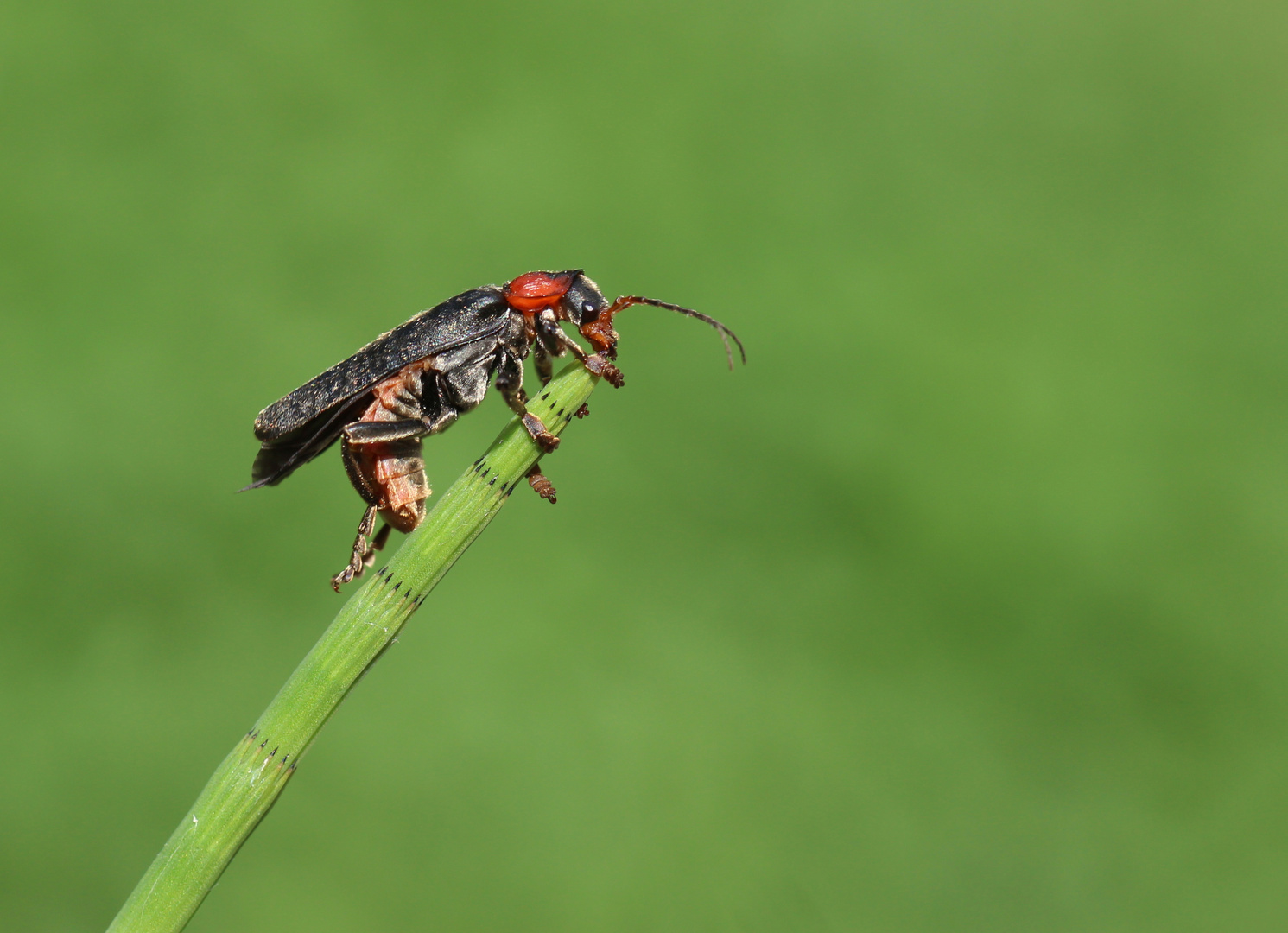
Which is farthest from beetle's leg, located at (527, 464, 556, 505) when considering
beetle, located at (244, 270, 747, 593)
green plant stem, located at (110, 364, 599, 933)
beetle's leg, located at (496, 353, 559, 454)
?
green plant stem, located at (110, 364, 599, 933)

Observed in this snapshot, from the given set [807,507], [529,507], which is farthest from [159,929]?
[807,507]

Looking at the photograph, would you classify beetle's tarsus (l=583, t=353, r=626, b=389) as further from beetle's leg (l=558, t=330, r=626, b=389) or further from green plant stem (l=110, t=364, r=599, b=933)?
green plant stem (l=110, t=364, r=599, b=933)

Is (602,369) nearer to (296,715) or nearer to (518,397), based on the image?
(518,397)

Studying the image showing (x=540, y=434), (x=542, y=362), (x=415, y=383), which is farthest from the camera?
(x=542, y=362)

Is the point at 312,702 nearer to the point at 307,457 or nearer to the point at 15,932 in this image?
the point at 307,457

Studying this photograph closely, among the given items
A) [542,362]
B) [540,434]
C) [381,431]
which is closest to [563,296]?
[542,362]

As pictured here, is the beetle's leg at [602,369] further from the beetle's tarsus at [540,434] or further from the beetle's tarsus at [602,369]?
the beetle's tarsus at [540,434]
